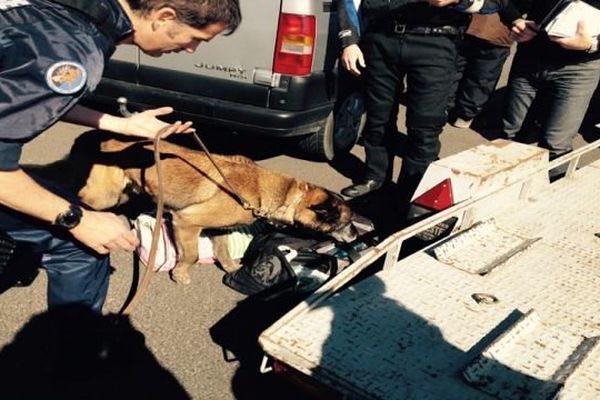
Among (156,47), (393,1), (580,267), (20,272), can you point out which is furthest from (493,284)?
(20,272)

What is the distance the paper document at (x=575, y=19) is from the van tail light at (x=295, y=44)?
177 cm

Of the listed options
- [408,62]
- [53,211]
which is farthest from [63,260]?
[408,62]

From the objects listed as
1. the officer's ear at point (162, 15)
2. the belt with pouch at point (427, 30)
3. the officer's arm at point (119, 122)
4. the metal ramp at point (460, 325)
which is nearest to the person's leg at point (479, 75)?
the belt with pouch at point (427, 30)

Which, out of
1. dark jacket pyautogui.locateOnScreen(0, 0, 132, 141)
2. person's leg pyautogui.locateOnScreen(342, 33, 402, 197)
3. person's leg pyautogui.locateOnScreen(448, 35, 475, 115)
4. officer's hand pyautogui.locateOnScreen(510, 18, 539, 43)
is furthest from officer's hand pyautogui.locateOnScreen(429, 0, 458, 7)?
person's leg pyautogui.locateOnScreen(448, 35, 475, 115)

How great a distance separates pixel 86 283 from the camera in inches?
94.9

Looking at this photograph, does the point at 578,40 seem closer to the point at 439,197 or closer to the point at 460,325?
the point at 439,197

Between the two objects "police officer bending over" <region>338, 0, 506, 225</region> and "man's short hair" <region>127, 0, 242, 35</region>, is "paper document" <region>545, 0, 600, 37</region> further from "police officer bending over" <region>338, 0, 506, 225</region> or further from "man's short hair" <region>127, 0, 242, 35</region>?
"man's short hair" <region>127, 0, 242, 35</region>

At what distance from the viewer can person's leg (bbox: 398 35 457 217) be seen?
12.7ft

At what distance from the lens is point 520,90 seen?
4.03 metres

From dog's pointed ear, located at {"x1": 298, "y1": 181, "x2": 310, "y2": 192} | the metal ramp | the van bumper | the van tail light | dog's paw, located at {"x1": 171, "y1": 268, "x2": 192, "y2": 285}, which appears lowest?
dog's paw, located at {"x1": 171, "y1": 268, "x2": 192, "y2": 285}

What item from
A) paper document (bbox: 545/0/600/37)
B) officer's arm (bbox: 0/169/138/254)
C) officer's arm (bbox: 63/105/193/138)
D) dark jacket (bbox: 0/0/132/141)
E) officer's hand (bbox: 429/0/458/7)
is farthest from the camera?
officer's hand (bbox: 429/0/458/7)

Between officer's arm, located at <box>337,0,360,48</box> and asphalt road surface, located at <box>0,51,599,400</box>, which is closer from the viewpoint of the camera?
asphalt road surface, located at <box>0,51,599,400</box>

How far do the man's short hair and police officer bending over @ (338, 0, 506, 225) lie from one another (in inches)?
82.7

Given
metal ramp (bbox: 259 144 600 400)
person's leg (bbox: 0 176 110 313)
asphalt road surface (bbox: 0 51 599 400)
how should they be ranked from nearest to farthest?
metal ramp (bbox: 259 144 600 400) < person's leg (bbox: 0 176 110 313) < asphalt road surface (bbox: 0 51 599 400)
